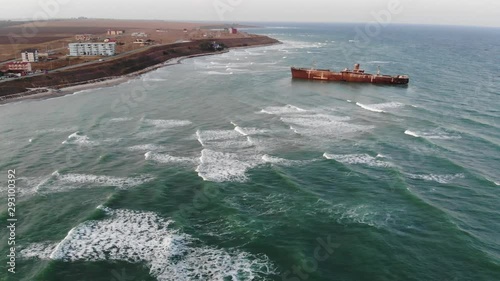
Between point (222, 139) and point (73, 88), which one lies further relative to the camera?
point (73, 88)

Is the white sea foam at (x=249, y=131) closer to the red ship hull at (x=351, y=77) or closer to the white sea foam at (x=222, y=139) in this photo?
the white sea foam at (x=222, y=139)

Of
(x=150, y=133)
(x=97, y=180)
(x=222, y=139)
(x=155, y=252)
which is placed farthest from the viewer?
(x=150, y=133)

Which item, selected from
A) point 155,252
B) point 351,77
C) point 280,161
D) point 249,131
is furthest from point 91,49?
point 155,252

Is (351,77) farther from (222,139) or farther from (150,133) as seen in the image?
(150,133)

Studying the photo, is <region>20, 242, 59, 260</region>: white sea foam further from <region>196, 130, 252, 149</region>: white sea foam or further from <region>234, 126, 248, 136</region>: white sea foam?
<region>234, 126, 248, 136</region>: white sea foam

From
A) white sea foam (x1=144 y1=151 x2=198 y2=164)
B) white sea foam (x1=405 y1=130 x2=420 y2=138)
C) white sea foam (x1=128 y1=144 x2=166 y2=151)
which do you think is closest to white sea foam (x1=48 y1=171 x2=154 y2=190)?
white sea foam (x1=144 y1=151 x2=198 y2=164)

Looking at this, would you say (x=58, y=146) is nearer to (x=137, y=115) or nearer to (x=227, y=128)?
(x=137, y=115)

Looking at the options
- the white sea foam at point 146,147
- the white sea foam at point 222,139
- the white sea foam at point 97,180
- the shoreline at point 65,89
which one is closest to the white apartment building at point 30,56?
the shoreline at point 65,89
